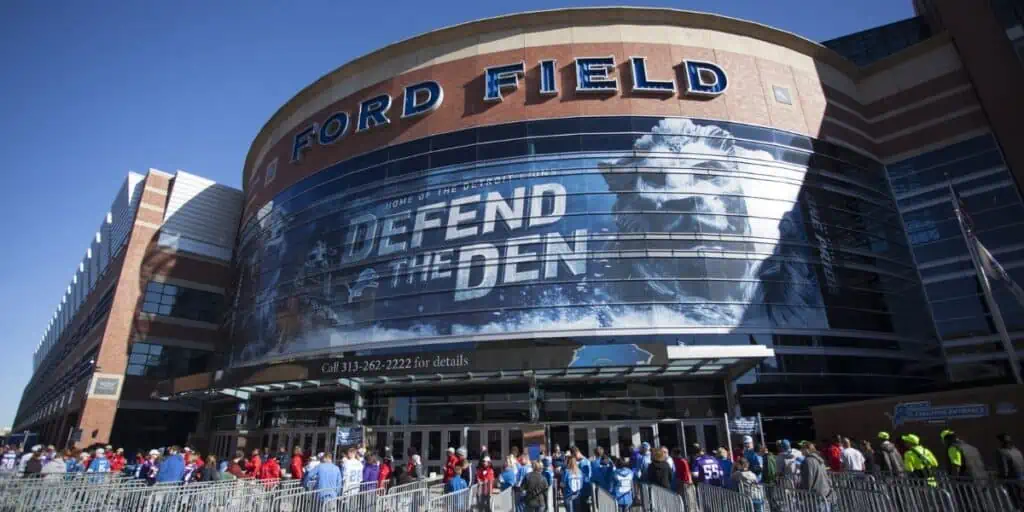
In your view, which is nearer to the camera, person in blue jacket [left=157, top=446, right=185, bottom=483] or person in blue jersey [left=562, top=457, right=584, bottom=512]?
Answer: person in blue jersey [left=562, top=457, right=584, bottom=512]

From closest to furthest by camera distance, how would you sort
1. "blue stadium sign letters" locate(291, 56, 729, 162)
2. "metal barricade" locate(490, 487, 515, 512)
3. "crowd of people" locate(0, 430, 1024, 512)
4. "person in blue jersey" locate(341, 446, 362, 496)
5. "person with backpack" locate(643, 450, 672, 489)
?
"crowd of people" locate(0, 430, 1024, 512) → "person with backpack" locate(643, 450, 672, 489) → "person in blue jersey" locate(341, 446, 362, 496) → "metal barricade" locate(490, 487, 515, 512) → "blue stadium sign letters" locate(291, 56, 729, 162)

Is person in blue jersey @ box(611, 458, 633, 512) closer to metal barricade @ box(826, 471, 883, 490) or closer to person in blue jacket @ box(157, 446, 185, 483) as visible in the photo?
metal barricade @ box(826, 471, 883, 490)

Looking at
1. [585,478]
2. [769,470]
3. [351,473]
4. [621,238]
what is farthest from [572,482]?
[621,238]

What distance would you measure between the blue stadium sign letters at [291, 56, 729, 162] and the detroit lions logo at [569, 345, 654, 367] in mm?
14815

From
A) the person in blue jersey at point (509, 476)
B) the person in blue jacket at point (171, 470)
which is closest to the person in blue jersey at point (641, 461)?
the person in blue jersey at point (509, 476)

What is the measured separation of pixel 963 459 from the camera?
431 inches

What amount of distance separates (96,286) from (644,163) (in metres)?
54.5

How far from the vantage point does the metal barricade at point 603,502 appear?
12680mm

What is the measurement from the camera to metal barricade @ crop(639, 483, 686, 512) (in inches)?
444

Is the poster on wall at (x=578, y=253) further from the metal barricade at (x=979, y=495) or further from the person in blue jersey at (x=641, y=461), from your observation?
the metal barricade at (x=979, y=495)

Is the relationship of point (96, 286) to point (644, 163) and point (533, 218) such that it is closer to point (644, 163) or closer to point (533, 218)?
point (533, 218)

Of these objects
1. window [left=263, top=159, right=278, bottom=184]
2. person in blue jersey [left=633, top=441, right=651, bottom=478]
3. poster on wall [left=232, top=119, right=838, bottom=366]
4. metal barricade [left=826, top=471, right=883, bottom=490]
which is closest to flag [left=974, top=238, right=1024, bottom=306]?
poster on wall [left=232, top=119, right=838, bottom=366]

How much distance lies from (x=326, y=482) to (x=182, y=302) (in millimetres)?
36656

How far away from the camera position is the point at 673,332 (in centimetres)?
2394
